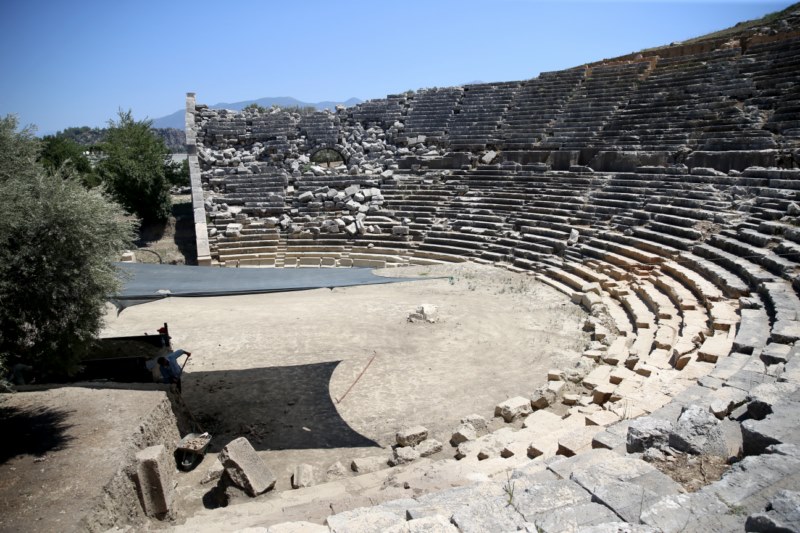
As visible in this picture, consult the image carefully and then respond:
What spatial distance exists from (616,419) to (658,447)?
1.80 m

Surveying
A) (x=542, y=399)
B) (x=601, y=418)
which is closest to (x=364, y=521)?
(x=601, y=418)

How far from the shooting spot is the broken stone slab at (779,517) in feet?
9.90

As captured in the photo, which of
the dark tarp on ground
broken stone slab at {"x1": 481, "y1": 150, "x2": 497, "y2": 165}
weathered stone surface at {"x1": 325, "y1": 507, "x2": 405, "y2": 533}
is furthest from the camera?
broken stone slab at {"x1": 481, "y1": 150, "x2": 497, "y2": 165}

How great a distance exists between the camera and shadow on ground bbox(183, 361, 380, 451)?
25.3 ft

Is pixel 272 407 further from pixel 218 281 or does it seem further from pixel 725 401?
pixel 725 401

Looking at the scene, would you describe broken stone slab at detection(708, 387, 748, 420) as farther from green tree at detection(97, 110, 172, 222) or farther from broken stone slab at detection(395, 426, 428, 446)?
green tree at detection(97, 110, 172, 222)

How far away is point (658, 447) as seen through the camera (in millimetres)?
4699

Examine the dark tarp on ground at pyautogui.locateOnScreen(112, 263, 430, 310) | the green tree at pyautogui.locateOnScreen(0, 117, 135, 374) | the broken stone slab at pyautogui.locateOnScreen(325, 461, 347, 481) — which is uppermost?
the green tree at pyautogui.locateOnScreen(0, 117, 135, 374)

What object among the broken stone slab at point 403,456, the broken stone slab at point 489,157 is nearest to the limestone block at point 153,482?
the broken stone slab at point 403,456

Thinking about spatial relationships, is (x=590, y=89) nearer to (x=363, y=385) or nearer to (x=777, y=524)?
(x=363, y=385)

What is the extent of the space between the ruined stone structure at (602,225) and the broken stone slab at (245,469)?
2034mm

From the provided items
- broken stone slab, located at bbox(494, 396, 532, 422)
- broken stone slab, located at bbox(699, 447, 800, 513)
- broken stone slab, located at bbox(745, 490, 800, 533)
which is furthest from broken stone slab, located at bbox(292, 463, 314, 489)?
broken stone slab, located at bbox(745, 490, 800, 533)

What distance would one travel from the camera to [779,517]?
10.2 ft

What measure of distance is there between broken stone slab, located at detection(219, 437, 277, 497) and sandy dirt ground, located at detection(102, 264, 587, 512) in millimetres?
456
